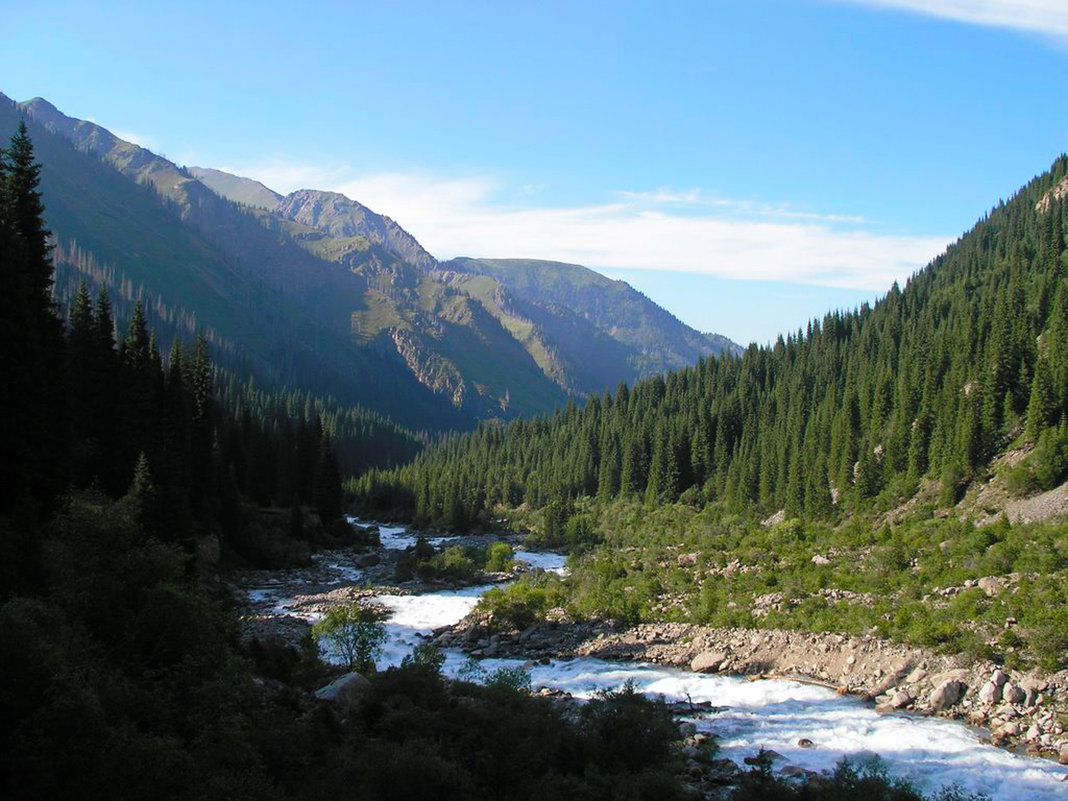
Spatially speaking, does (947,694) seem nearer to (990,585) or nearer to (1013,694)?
Answer: (1013,694)

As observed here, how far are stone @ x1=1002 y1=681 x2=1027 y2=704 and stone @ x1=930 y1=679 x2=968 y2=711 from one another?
65.9 inches

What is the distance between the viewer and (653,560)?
61.7 meters

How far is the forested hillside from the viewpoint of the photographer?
6656 centimetres

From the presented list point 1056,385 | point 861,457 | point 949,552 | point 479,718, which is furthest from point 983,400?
point 479,718

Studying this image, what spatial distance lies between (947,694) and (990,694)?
5.29 feet

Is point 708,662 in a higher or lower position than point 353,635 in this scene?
higher

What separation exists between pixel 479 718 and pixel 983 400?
61691 millimetres

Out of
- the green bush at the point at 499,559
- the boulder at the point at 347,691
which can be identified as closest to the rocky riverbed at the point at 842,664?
the boulder at the point at 347,691

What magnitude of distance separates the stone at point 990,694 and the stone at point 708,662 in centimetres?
1211

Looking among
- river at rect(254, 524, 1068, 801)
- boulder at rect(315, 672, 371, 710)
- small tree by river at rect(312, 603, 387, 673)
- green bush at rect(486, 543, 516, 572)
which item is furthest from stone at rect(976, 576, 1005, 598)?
green bush at rect(486, 543, 516, 572)

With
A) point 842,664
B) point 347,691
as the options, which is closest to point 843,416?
point 842,664

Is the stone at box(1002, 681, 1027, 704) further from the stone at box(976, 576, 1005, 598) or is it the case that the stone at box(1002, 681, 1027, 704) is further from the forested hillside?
the forested hillside

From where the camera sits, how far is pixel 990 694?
31.0 meters

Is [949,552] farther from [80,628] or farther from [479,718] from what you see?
[80,628]
